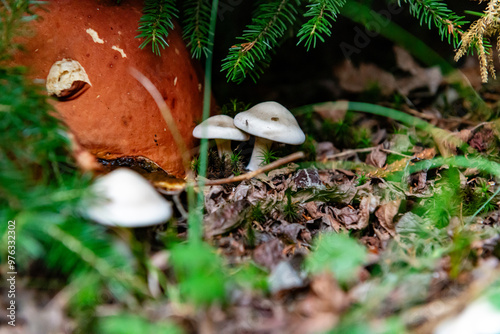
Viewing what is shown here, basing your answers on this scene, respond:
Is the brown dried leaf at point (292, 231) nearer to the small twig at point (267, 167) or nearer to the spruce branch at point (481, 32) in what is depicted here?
the small twig at point (267, 167)

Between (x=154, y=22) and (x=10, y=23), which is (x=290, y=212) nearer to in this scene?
(x=154, y=22)

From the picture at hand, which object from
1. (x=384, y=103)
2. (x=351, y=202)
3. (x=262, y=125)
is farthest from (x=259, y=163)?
(x=384, y=103)

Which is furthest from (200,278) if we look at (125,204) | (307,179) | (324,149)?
(324,149)

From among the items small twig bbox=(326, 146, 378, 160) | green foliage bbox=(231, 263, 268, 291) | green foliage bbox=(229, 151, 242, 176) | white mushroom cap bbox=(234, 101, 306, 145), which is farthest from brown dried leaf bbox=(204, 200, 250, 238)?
small twig bbox=(326, 146, 378, 160)

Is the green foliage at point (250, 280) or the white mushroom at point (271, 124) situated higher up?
the white mushroom at point (271, 124)

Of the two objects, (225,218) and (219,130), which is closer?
(225,218)

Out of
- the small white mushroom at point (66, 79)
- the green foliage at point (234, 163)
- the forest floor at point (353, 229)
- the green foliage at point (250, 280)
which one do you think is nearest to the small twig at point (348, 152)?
the forest floor at point (353, 229)

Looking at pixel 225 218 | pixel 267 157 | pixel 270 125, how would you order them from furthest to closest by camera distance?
pixel 267 157
pixel 270 125
pixel 225 218
